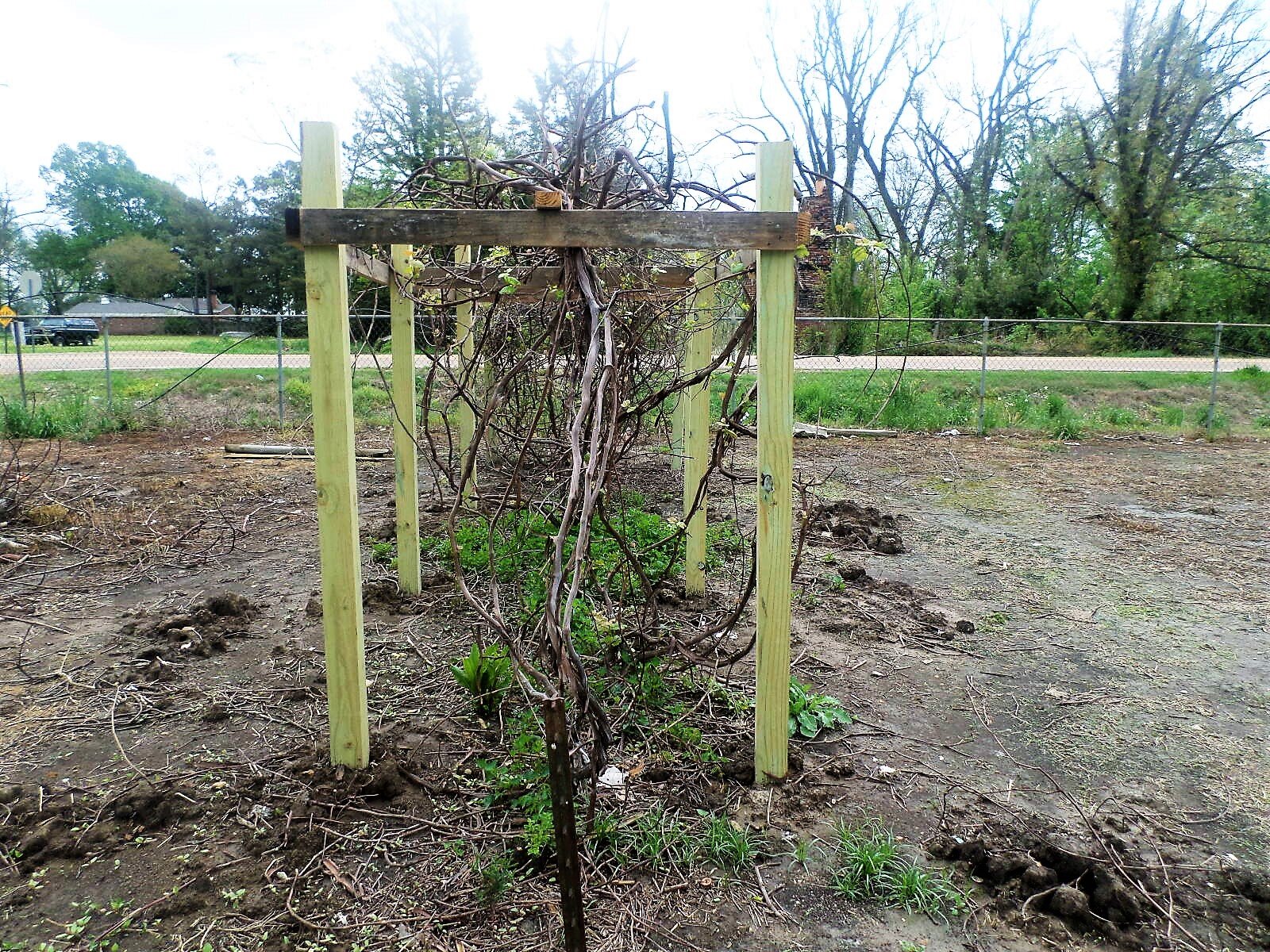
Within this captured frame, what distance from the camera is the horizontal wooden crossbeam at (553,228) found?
2.44 meters

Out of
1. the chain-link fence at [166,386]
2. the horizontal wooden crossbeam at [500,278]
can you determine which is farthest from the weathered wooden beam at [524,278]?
the chain-link fence at [166,386]

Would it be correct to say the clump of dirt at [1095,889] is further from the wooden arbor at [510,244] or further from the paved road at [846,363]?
the paved road at [846,363]

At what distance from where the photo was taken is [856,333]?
15.6m

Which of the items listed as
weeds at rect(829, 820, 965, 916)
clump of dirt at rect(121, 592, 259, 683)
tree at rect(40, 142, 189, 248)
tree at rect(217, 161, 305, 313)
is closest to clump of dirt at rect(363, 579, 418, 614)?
clump of dirt at rect(121, 592, 259, 683)

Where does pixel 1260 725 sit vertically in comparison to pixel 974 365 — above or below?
below

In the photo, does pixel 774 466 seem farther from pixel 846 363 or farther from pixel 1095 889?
pixel 846 363

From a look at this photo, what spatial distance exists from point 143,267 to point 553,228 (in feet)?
151

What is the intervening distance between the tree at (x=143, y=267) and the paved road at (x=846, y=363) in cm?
2597

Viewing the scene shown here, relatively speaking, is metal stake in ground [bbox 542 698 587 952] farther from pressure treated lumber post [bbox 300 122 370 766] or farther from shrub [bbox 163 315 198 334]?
shrub [bbox 163 315 198 334]

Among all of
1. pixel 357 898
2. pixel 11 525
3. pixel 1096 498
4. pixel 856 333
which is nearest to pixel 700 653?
pixel 357 898

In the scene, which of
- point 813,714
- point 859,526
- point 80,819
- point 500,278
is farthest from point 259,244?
point 813,714

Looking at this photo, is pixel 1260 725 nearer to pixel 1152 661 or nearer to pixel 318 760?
pixel 1152 661

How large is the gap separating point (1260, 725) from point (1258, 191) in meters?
22.7

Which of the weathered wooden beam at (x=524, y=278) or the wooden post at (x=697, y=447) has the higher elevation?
the weathered wooden beam at (x=524, y=278)
